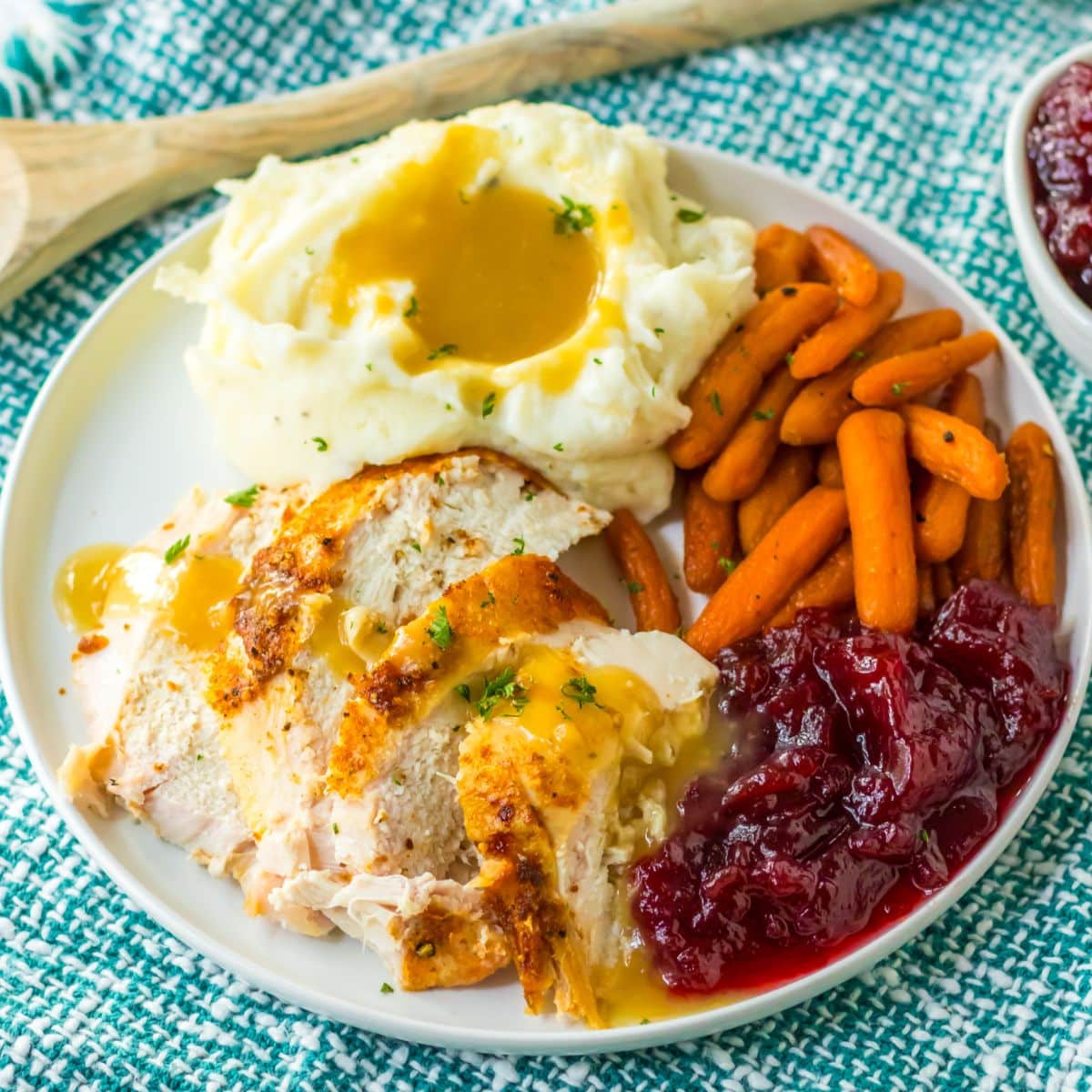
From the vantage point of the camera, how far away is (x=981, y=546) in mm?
5109

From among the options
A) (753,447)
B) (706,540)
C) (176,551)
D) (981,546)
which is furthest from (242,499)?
(981,546)

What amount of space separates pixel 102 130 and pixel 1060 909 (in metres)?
5.50

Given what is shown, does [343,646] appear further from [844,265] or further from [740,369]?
[844,265]

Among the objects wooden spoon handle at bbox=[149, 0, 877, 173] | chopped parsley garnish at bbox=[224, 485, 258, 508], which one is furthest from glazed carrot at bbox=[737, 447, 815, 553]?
wooden spoon handle at bbox=[149, 0, 877, 173]

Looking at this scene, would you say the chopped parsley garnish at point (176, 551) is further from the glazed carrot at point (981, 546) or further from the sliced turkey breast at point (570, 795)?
the glazed carrot at point (981, 546)

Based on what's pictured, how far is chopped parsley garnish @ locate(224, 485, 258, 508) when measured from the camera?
498 centimetres

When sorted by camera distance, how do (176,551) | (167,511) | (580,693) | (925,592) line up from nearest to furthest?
(580,693)
(176,551)
(925,592)
(167,511)

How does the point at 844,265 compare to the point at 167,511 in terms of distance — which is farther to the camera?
the point at 844,265

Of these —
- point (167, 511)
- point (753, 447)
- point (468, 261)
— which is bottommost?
point (167, 511)

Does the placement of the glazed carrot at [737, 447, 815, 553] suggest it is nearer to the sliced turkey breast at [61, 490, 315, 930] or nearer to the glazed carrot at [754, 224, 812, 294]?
the glazed carrot at [754, 224, 812, 294]

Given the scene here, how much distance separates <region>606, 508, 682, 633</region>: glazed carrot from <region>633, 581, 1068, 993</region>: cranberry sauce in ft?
1.36

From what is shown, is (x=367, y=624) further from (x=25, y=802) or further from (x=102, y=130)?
(x=102, y=130)

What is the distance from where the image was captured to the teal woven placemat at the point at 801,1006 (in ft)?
14.9

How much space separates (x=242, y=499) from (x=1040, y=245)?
3.42m
